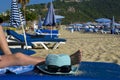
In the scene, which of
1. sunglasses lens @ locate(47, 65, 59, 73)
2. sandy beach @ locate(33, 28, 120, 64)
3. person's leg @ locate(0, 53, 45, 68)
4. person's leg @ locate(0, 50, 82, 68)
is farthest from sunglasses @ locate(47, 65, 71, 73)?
sandy beach @ locate(33, 28, 120, 64)

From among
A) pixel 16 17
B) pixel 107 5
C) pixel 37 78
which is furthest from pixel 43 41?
pixel 107 5

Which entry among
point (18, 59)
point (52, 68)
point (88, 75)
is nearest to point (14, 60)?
point (18, 59)

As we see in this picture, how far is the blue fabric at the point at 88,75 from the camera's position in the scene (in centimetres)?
244

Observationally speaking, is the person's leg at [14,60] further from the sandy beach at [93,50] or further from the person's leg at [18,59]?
the sandy beach at [93,50]

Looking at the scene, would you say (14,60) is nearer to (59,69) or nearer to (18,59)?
(18,59)

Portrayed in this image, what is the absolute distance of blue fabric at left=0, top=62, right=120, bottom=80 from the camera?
2.44 metres

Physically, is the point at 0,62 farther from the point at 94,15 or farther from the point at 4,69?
the point at 94,15

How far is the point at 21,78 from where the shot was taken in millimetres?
2430

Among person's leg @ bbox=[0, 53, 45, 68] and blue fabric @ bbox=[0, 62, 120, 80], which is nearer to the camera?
blue fabric @ bbox=[0, 62, 120, 80]

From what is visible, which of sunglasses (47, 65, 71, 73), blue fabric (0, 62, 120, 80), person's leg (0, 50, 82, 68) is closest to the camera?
blue fabric (0, 62, 120, 80)

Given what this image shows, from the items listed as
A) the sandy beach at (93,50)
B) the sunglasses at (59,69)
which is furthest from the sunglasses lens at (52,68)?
the sandy beach at (93,50)

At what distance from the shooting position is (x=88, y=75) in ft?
8.71

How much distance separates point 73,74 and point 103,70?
404 mm

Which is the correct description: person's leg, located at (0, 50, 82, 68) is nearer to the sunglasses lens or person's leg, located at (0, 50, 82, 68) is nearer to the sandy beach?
the sunglasses lens
